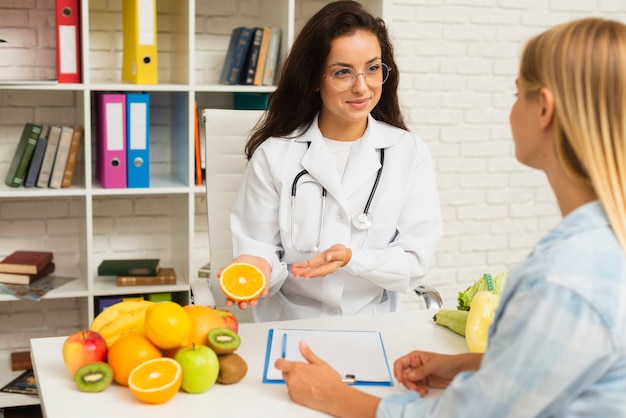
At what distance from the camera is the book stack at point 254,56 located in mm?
3023

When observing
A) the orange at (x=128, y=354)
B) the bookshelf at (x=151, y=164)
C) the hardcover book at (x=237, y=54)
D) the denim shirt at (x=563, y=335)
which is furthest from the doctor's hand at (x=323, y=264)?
the hardcover book at (x=237, y=54)

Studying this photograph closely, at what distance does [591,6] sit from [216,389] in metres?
3.18

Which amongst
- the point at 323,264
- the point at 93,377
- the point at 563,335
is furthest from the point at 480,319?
the point at 93,377

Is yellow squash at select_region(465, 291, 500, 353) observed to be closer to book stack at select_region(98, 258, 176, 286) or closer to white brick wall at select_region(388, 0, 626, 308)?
book stack at select_region(98, 258, 176, 286)

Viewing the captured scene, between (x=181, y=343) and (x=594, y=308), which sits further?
(x=181, y=343)

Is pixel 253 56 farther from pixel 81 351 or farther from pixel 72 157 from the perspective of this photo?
pixel 81 351

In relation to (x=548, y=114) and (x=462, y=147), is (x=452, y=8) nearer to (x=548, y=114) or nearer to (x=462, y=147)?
(x=462, y=147)

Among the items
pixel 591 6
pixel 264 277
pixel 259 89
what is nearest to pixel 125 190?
pixel 259 89

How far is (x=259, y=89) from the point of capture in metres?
3.00

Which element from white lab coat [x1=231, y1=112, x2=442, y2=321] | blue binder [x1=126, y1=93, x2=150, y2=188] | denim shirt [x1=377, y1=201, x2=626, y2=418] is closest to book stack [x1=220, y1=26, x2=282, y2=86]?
blue binder [x1=126, y1=93, x2=150, y2=188]

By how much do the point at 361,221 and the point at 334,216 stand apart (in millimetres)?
78

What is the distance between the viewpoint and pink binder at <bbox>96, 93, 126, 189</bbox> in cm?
284

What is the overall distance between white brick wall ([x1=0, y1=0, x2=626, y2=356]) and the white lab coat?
123 centimetres

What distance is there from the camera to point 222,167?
7.81 ft
